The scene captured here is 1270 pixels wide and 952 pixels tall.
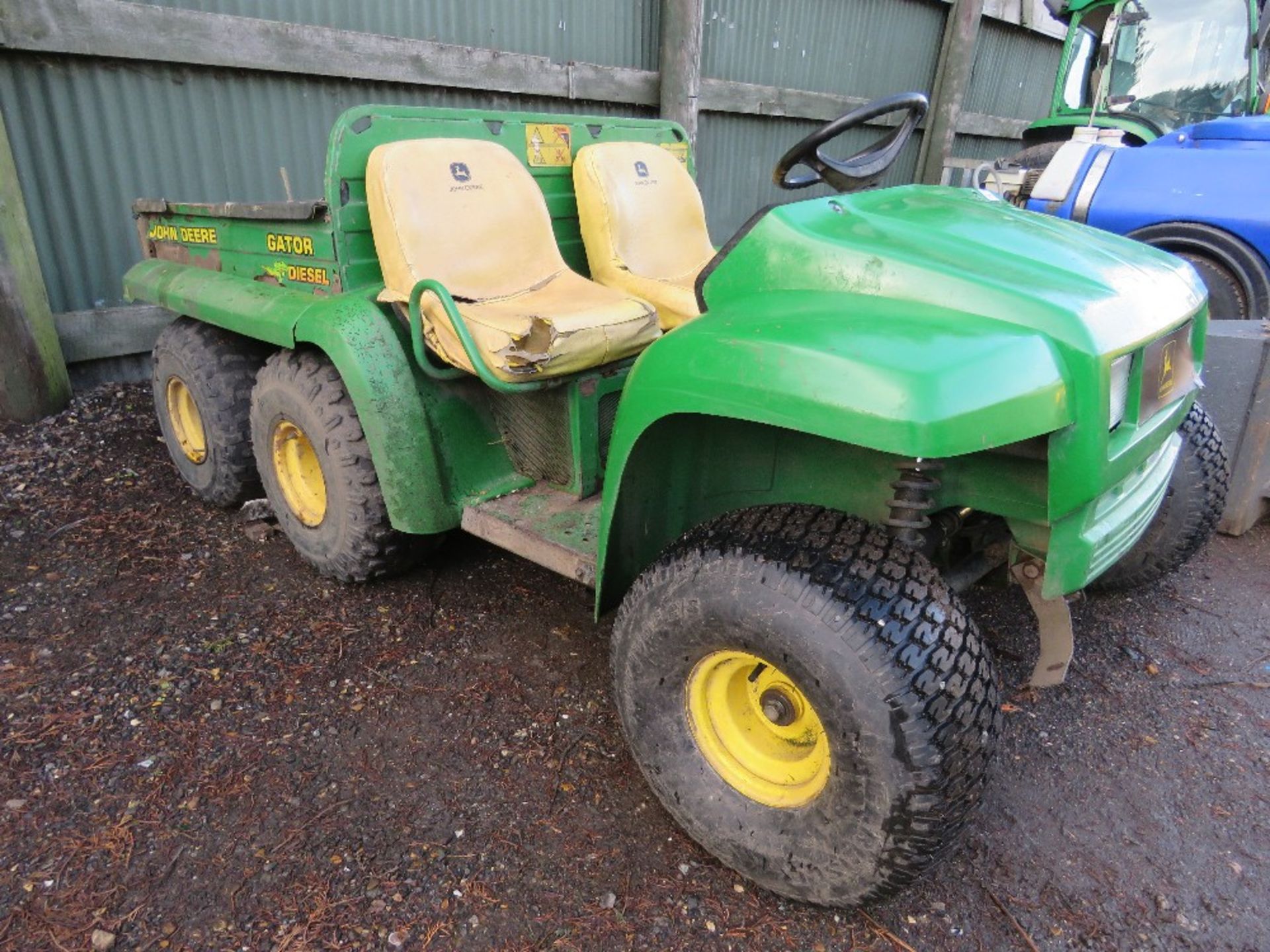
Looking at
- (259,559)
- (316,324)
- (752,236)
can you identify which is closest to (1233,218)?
(752,236)

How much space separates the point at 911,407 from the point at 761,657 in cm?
59

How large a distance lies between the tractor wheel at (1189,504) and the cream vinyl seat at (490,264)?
5.58 ft

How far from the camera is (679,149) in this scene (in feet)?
11.4

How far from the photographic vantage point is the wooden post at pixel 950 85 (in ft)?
27.1

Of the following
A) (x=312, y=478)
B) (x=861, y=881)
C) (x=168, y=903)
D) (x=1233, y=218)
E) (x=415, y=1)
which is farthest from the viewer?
(x=415, y=1)

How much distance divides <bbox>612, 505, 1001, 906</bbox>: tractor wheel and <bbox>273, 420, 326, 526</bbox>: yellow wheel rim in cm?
154

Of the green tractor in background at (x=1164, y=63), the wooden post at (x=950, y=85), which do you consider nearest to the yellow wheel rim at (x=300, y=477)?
the green tractor in background at (x=1164, y=63)

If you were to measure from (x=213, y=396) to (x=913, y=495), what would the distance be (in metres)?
2.73

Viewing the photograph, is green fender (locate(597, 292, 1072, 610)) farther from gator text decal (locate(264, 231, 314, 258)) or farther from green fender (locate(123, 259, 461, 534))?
gator text decal (locate(264, 231, 314, 258))

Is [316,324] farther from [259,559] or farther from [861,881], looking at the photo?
[861,881]

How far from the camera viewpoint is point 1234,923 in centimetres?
177

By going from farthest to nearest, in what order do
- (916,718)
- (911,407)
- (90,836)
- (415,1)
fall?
(415,1) → (90,836) → (916,718) → (911,407)

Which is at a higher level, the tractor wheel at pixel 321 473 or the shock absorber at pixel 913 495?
the shock absorber at pixel 913 495

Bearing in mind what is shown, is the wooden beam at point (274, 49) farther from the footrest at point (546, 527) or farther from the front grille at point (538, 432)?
the footrest at point (546, 527)
